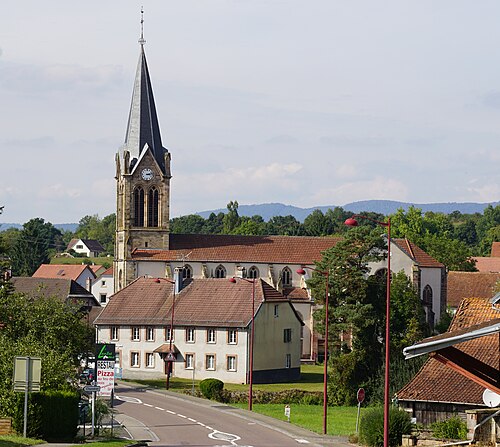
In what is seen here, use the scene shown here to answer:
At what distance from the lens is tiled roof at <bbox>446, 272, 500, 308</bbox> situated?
125812 millimetres

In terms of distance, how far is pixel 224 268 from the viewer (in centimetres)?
10444

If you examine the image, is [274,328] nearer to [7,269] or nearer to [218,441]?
[7,269]

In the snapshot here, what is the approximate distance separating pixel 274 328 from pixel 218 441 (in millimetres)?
40597

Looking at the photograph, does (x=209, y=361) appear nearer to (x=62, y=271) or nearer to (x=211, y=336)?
(x=211, y=336)

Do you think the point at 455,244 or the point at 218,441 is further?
the point at 455,244

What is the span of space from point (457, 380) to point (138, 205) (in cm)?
6441

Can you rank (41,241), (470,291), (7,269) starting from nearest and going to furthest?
(7,269), (470,291), (41,241)

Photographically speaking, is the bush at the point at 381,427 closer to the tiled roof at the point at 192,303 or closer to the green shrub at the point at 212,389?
the green shrub at the point at 212,389

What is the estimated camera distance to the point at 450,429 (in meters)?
38.3

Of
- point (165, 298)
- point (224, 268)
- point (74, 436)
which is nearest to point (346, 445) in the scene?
point (74, 436)

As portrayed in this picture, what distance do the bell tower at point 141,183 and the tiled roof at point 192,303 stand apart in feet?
55.4

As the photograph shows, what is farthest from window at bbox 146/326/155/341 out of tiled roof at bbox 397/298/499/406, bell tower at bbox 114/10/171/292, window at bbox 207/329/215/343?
tiled roof at bbox 397/298/499/406

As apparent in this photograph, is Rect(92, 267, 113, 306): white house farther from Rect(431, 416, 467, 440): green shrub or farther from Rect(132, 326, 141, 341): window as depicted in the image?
Rect(431, 416, 467, 440): green shrub

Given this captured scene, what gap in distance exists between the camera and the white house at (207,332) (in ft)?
261
